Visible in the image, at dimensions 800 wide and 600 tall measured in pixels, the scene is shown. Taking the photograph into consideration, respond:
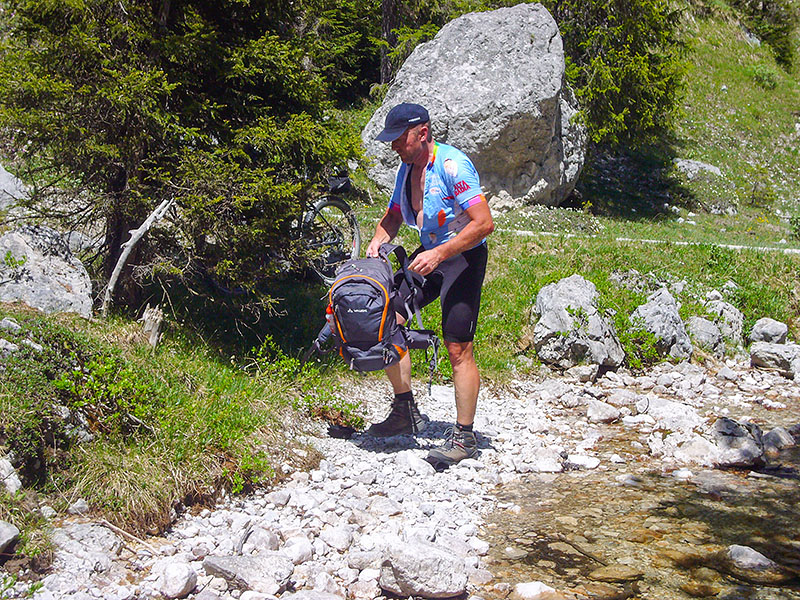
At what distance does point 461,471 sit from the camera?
502 cm

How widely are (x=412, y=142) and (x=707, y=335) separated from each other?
228 inches

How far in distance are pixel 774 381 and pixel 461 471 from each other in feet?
16.7

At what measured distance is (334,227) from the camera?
29.0ft

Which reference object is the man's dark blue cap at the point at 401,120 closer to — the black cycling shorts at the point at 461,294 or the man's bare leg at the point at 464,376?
the black cycling shorts at the point at 461,294

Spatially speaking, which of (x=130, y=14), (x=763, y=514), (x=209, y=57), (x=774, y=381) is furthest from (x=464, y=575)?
(x=774, y=381)

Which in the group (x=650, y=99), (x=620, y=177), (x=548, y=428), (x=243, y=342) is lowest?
(x=548, y=428)

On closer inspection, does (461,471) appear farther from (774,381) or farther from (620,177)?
(620,177)

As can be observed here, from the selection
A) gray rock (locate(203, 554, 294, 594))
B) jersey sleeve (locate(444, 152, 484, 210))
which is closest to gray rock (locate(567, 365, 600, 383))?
jersey sleeve (locate(444, 152, 484, 210))

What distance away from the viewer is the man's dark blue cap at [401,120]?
464cm

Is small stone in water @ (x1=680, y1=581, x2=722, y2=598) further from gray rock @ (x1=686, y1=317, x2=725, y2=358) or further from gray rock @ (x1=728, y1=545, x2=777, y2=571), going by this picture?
gray rock @ (x1=686, y1=317, x2=725, y2=358)

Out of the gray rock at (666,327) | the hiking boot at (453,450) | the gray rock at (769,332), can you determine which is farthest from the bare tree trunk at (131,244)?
the gray rock at (769,332)

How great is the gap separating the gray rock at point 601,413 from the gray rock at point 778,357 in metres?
3.06

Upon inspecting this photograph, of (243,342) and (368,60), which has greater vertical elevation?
(368,60)

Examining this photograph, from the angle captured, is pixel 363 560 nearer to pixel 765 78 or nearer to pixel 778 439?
pixel 778 439
